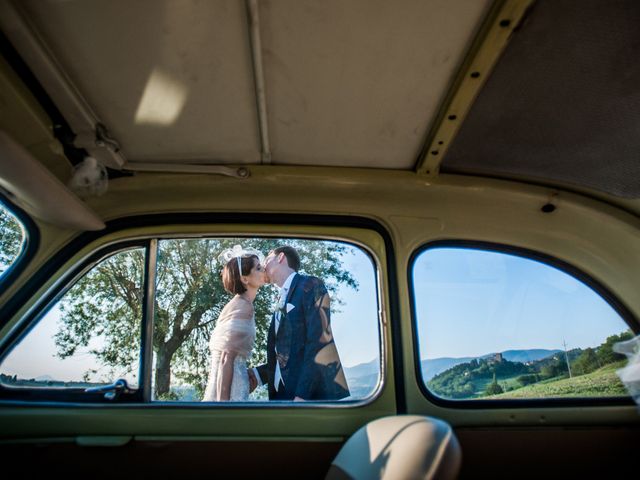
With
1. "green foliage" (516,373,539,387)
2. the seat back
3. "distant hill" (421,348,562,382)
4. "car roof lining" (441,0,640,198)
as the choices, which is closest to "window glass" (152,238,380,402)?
"distant hill" (421,348,562,382)

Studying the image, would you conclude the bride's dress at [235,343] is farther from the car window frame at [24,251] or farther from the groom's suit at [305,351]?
the car window frame at [24,251]

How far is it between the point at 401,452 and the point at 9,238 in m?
1.81

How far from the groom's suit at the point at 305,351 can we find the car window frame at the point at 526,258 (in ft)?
1.28

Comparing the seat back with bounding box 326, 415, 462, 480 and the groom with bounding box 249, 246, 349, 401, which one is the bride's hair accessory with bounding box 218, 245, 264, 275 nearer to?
the groom with bounding box 249, 246, 349, 401

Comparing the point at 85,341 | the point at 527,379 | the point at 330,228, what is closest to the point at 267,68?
the point at 330,228

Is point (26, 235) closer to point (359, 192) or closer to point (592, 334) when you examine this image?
point (359, 192)

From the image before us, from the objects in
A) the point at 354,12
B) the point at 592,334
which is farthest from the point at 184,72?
the point at 592,334

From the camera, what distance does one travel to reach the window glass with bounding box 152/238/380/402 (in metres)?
1.98

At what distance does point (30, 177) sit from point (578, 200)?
2467mm

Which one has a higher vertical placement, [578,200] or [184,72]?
[184,72]

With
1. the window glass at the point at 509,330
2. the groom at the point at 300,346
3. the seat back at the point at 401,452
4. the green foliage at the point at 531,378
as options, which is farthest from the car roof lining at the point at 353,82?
the seat back at the point at 401,452

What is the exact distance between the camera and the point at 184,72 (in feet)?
5.14

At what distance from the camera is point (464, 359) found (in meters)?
2.09

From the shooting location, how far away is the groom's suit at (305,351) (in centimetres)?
198
